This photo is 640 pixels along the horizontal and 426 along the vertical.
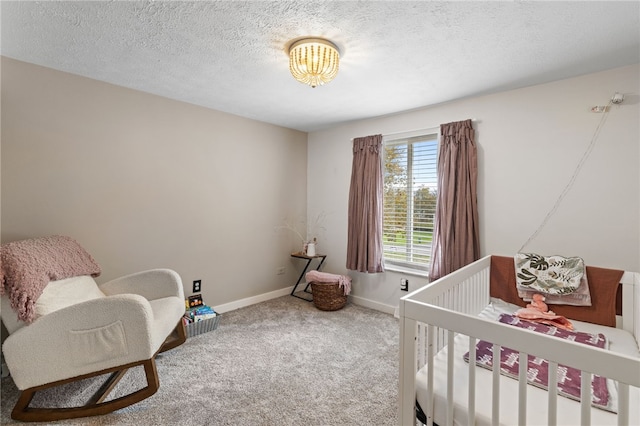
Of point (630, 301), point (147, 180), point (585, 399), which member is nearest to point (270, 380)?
point (585, 399)

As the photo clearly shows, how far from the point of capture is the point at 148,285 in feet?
7.66

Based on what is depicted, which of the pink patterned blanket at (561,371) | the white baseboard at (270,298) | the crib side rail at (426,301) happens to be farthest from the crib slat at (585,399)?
the white baseboard at (270,298)

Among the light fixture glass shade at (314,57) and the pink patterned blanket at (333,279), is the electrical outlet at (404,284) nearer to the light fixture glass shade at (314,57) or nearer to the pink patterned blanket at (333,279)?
the pink patterned blanket at (333,279)

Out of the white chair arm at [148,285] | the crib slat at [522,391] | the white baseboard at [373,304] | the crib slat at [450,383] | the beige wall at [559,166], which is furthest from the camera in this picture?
the white baseboard at [373,304]

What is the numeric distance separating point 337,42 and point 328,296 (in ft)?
8.14

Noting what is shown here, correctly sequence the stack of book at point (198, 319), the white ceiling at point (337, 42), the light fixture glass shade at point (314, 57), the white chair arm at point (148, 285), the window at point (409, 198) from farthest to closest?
the window at point (409, 198), the stack of book at point (198, 319), the white chair arm at point (148, 285), the light fixture glass shade at point (314, 57), the white ceiling at point (337, 42)

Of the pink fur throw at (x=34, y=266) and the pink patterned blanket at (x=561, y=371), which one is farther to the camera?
the pink fur throw at (x=34, y=266)

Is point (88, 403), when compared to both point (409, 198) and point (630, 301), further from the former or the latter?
point (630, 301)

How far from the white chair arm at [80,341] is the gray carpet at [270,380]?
30 centimetres

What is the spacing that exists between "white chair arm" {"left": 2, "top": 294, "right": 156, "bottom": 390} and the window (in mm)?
2519

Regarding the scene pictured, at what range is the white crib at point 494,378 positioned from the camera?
0.90 meters

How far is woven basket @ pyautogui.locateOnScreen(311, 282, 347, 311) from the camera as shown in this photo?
3.32 metres

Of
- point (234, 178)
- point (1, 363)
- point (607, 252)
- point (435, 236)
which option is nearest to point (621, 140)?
point (607, 252)

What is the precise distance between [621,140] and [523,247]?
3.24 ft
